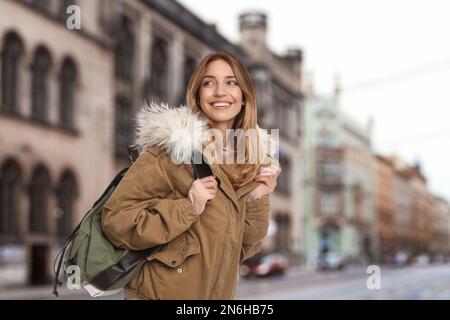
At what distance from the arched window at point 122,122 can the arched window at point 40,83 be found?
428cm

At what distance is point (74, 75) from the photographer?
2419 cm

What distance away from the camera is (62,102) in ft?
78.9

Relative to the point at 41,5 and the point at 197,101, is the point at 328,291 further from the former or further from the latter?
the point at 197,101

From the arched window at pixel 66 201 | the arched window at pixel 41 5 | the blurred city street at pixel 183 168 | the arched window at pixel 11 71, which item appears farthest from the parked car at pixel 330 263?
the arched window at pixel 11 71

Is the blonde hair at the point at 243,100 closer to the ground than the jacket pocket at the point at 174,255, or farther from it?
farther from it

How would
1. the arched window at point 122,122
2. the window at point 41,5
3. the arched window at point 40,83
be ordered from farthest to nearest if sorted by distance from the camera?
the arched window at point 122,122 < the arched window at point 40,83 < the window at point 41,5

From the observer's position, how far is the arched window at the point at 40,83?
22.6 meters

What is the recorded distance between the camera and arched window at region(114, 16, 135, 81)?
27.1 meters

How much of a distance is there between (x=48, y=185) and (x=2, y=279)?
11.3 feet

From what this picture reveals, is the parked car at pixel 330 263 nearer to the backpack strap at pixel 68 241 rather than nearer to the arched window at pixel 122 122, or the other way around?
the arched window at pixel 122 122

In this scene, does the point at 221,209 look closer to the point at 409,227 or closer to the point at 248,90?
the point at 248,90

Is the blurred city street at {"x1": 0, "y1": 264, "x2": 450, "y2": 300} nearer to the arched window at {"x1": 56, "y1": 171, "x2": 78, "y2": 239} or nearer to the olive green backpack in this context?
the arched window at {"x1": 56, "y1": 171, "x2": 78, "y2": 239}

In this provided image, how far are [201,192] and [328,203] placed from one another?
46.3 meters

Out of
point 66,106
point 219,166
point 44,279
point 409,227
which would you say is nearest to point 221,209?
point 219,166
